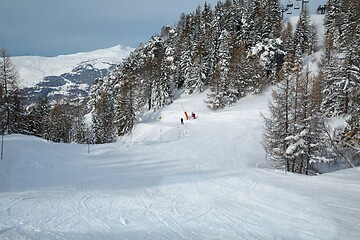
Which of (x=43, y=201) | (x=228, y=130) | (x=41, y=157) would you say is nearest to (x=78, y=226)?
(x=43, y=201)

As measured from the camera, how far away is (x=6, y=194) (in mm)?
7602

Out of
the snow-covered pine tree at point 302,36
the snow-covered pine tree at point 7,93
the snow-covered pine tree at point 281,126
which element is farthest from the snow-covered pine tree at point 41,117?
the snow-covered pine tree at point 302,36

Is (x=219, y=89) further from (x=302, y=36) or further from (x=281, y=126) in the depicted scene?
(x=302, y=36)

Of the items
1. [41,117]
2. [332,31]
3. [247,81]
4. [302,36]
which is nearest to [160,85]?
[247,81]

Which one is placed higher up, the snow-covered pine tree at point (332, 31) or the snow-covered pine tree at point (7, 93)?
the snow-covered pine tree at point (332, 31)

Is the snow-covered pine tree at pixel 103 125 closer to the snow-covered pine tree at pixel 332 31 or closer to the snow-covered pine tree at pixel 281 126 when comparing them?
the snow-covered pine tree at pixel 281 126

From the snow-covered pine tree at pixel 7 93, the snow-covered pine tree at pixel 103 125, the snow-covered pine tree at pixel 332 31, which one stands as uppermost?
the snow-covered pine tree at pixel 332 31

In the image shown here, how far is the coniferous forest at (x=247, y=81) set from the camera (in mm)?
20156

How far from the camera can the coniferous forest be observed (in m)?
20.2

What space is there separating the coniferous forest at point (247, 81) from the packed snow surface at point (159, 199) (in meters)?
8.91

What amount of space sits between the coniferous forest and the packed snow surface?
8.91 m

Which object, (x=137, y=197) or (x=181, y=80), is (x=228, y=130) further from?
(x=181, y=80)

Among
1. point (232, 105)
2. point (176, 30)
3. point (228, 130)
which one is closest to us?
point (228, 130)

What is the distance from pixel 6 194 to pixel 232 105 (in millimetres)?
41061
